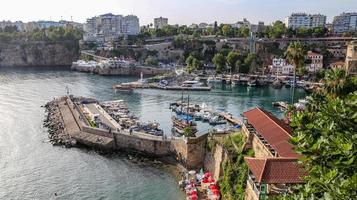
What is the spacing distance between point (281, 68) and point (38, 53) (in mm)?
104188

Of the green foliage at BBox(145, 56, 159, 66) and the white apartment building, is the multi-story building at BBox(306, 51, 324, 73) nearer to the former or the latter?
the white apartment building

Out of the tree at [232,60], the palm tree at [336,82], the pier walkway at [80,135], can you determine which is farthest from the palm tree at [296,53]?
the tree at [232,60]

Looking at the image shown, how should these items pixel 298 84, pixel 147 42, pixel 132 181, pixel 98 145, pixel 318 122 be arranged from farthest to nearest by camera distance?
pixel 147 42 < pixel 298 84 < pixel 98 145 < pixel 132 181 < pixel 318 122

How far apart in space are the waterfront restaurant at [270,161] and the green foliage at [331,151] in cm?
315

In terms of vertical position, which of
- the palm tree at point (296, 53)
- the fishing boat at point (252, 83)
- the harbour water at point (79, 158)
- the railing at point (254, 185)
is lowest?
the harbour water at point (79, 158)

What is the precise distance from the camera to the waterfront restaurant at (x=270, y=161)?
25.9m

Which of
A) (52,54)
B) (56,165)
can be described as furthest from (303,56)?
(52,54)

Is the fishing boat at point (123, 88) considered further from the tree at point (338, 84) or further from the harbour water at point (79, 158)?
the tree at point (338, 84)

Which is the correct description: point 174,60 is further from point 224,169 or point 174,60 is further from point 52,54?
point 224,169

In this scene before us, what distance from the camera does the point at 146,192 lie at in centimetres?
4025

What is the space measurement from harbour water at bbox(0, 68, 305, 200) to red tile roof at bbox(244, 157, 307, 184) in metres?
14.4

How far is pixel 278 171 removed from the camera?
26.2 metres

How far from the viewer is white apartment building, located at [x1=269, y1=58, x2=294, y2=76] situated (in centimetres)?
11934

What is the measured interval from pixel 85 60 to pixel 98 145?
107189mm
